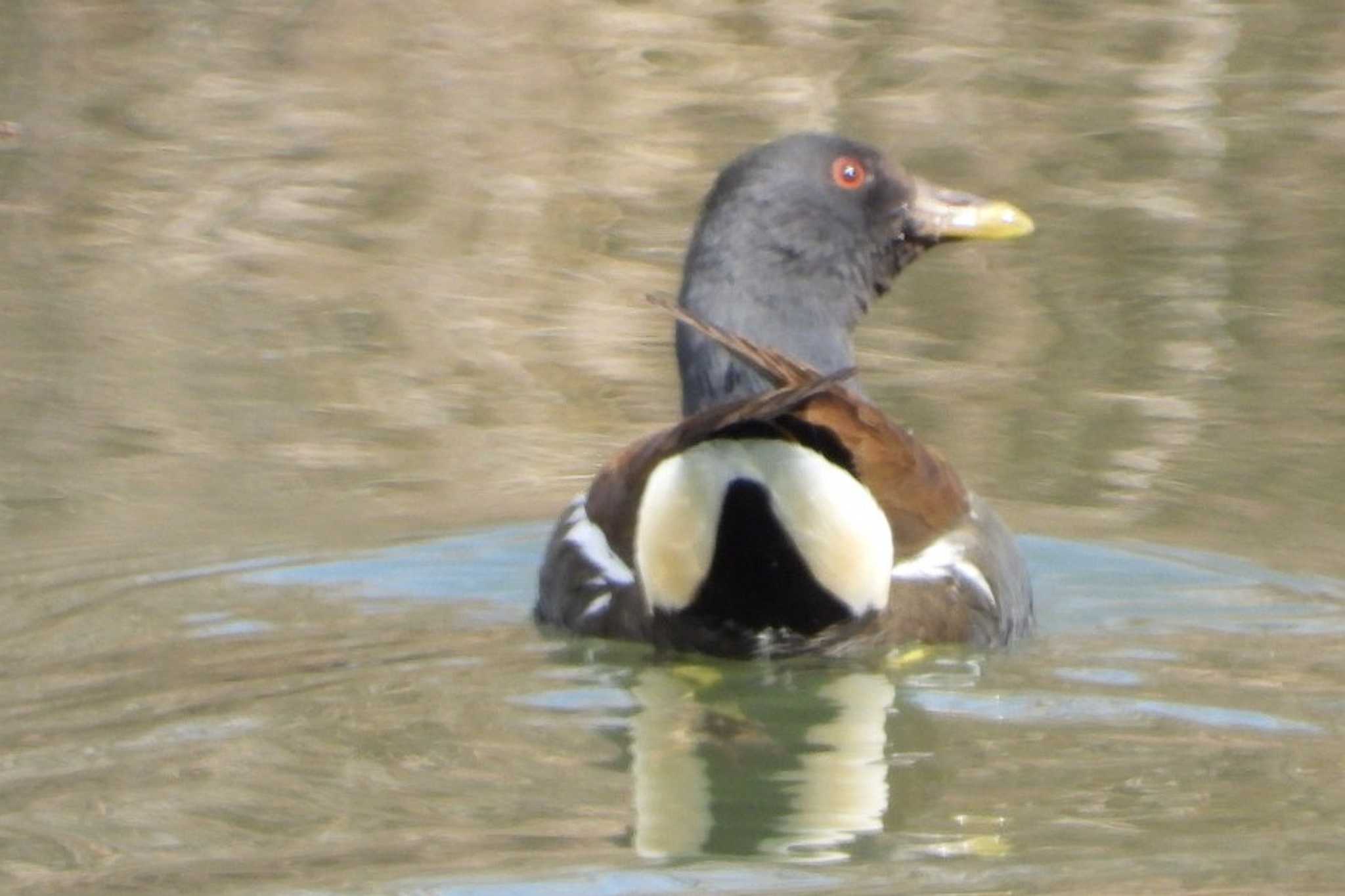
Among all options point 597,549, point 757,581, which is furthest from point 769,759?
point 597,549

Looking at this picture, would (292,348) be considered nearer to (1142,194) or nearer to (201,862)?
(1142,194)

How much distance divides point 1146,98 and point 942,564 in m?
9.64

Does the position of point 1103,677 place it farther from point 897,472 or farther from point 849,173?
point 849,173

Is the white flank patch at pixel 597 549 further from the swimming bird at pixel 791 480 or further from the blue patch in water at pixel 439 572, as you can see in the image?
the blue patch in water at pixel 439 572

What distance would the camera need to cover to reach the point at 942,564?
6.16 metres

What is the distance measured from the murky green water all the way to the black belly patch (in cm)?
17

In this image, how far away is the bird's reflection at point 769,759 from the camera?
4859 mm

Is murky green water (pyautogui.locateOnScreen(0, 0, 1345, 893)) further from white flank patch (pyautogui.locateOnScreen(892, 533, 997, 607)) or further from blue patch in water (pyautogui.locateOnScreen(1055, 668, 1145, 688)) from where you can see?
white flank patch (pyautogui.locateOnScreen(892, 533, 997, 607))

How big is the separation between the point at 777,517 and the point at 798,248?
1535mm

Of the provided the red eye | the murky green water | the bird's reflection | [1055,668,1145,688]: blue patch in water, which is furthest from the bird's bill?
the bird's reflection

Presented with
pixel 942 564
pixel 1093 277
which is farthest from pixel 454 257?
pixel 942 564

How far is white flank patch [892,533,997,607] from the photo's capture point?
6070 millimetres

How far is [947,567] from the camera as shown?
20.2 ft

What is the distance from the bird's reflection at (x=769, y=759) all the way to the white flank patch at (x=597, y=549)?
0.78 ft
